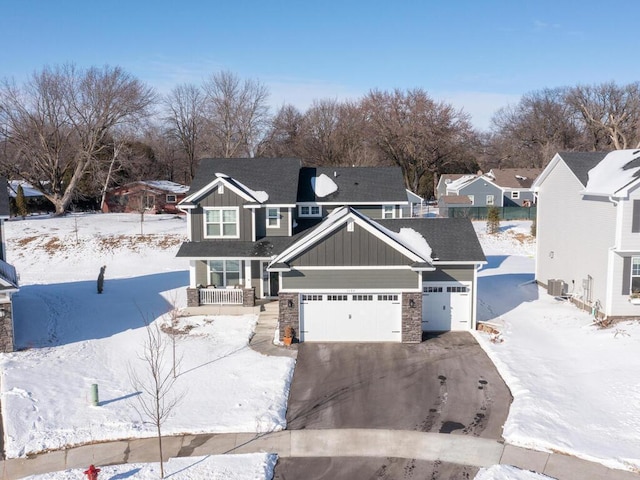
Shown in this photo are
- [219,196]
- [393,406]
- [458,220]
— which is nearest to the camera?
[393,406]

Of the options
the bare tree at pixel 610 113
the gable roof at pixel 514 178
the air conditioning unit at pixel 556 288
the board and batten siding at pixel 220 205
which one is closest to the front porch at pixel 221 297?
the board and batten siding at pixel 220 205

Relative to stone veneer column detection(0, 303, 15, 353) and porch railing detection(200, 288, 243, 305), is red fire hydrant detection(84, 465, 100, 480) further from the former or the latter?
porch railing detection(200, 288, 243, 305)

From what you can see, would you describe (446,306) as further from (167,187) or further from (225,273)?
(167,187)

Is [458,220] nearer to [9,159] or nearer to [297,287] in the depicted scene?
[297,287]

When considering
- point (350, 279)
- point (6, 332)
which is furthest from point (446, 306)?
point (6, 332)

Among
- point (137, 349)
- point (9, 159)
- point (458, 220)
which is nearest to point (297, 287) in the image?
point (137, 349)
